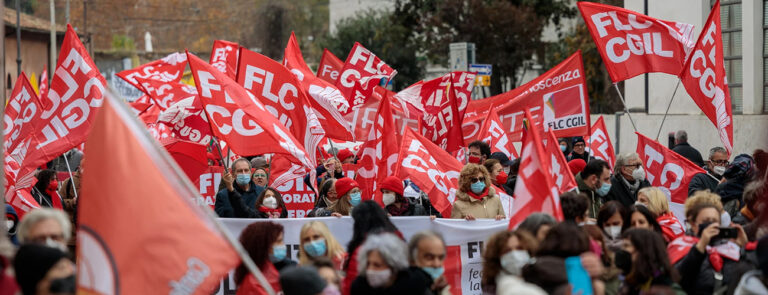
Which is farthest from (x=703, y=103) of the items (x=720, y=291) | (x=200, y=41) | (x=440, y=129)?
(x=200, y=41)

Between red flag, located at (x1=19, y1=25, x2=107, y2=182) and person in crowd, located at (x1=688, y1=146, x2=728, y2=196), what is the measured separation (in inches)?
221

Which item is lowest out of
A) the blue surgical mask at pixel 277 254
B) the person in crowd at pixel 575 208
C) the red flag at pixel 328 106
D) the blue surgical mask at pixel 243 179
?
the blue surgical mask at pixel 277 254

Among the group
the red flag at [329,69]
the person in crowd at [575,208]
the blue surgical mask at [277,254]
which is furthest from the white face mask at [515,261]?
the red flag at [329,69]

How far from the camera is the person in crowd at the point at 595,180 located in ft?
30.3

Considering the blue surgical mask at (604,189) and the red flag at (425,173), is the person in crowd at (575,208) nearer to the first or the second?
the blue surgical mask at (604,189)

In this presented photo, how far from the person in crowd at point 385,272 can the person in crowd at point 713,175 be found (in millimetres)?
5216

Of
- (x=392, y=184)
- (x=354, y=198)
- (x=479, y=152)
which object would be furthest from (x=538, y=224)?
(x=479, y=152)

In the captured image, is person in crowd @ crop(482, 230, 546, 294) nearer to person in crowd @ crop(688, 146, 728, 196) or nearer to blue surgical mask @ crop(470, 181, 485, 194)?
blue surgical mask @ crop(470, 181, 485, 194)

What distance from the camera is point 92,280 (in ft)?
16.6

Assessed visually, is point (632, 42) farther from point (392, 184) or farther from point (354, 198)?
point (354, 198)

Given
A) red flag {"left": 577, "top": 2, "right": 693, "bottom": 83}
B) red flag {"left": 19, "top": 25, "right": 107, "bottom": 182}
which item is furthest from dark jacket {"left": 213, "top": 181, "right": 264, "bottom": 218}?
red flag {"left": 577, "top": 2, "right": 693, "bottom": 83}

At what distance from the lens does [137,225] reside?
17.1 ft

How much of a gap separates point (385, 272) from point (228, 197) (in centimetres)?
400

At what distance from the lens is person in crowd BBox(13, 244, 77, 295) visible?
5148mm
